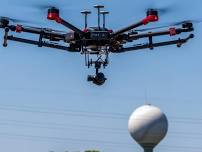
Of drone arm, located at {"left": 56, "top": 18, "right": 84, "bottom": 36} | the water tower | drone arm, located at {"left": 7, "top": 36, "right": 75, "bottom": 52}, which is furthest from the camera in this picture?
the water tower

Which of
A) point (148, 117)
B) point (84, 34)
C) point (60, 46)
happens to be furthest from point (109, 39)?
point (148, 117)

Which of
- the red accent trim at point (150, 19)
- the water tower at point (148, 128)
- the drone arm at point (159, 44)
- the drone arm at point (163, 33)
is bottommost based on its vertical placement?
the water tower at point (148, 128)

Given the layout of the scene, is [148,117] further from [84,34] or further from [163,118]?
[84,34]

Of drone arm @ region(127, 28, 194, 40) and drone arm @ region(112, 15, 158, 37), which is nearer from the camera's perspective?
drone arm @ region(112, 15, 158, 37)

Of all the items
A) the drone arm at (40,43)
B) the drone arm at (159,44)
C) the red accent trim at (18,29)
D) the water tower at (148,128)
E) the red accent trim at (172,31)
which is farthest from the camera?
the water tower at (148,128)

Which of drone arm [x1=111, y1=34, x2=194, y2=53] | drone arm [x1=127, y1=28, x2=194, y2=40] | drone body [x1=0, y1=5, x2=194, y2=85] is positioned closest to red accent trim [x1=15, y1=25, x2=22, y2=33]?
drone body [x1=0, y1=5, x2=194, y2=85]

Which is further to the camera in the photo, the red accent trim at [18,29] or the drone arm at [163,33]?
the drone arm at [163,33]

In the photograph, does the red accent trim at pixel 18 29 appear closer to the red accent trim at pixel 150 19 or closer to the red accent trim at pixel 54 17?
the red accent trim at pixel 54 17

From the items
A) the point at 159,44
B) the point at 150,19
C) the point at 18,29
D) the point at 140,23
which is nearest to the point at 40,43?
the point at 18,29

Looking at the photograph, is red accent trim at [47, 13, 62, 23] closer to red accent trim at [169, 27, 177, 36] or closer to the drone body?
the drone body

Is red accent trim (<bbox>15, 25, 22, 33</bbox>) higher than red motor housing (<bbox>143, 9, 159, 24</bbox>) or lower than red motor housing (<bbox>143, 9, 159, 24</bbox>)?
lower

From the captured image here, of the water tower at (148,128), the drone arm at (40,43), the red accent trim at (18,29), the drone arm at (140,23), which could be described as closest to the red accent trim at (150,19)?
the drone arm at (140,23)
